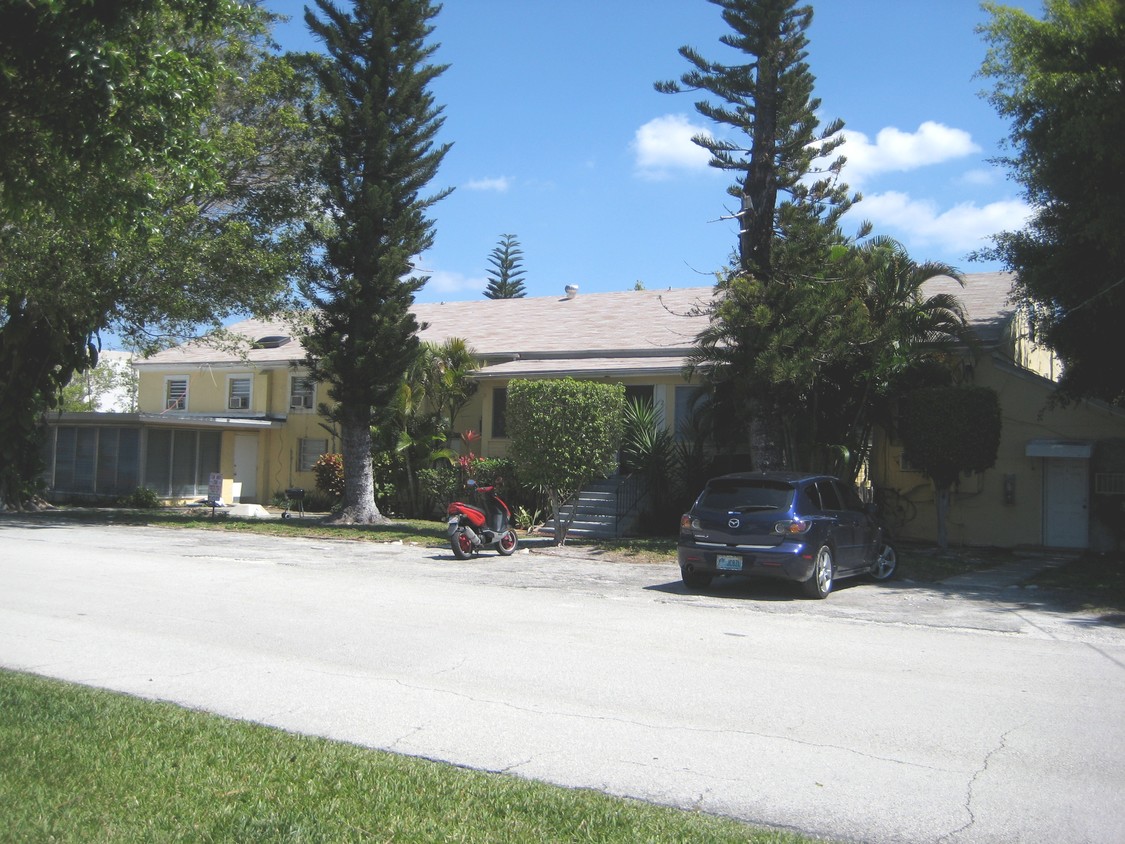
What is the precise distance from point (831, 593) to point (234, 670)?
873 cm

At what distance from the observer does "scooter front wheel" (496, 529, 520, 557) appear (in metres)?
18.1

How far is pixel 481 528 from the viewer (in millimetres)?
17812

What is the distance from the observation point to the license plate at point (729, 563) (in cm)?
1321

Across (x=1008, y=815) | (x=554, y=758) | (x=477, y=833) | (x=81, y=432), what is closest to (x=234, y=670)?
(x=554, y=758)

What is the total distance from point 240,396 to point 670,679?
27312 mm

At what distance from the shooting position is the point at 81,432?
3161 cm

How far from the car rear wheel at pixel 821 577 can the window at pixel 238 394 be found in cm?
2361

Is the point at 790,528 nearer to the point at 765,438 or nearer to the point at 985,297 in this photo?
the point at 765,438

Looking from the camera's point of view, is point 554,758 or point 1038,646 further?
point 1038,646

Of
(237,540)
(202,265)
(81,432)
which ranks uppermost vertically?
(202,265)

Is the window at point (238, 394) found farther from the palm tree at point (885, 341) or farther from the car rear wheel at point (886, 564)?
the car rear wheel at point (886, 564)

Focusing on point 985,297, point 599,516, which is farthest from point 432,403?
point 985,297

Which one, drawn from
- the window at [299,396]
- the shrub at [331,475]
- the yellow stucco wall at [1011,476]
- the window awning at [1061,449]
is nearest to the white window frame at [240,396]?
the window at [299,396]

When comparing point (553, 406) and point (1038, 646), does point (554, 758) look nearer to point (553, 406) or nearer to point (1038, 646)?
point (1038, 646)
